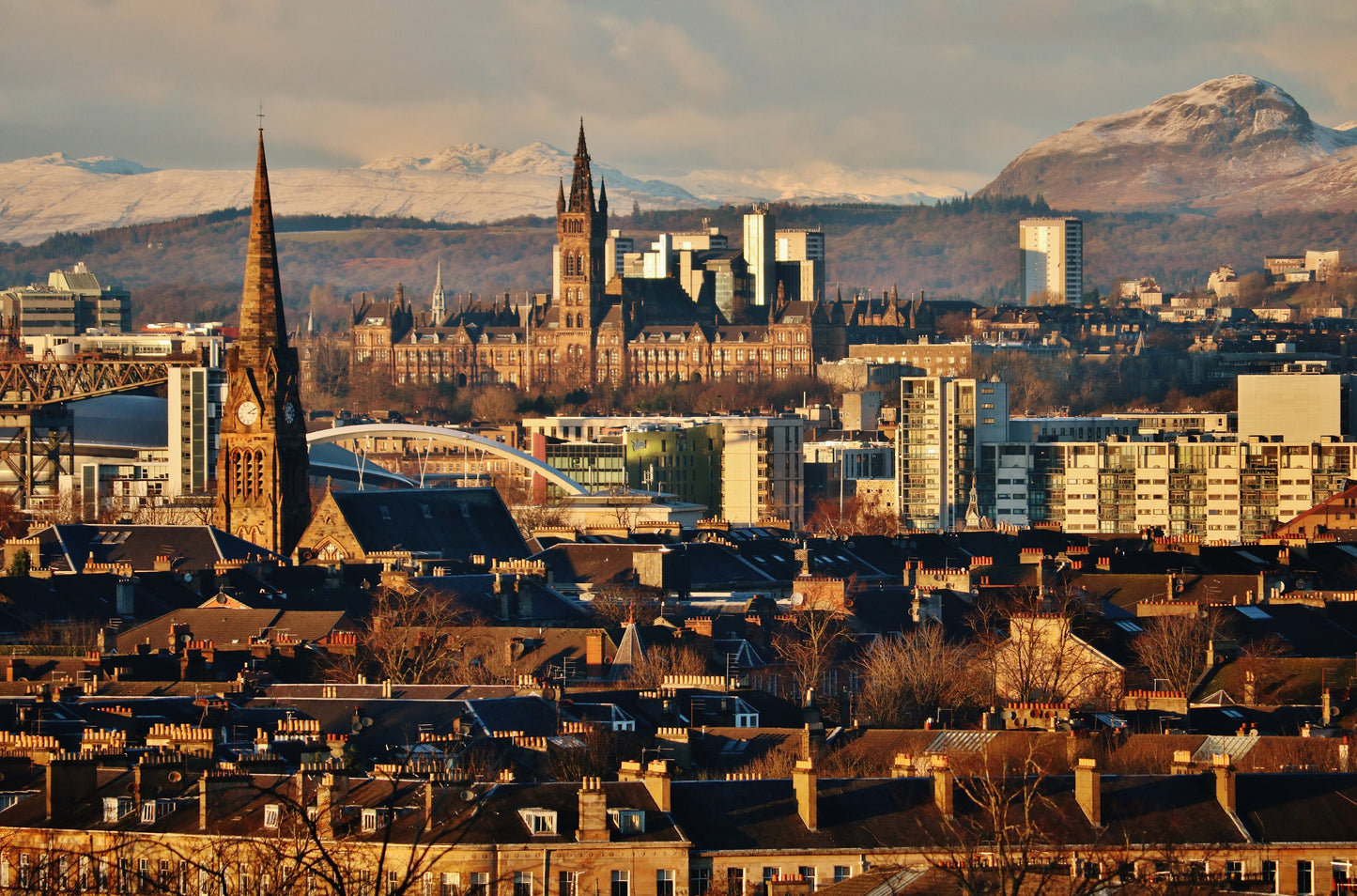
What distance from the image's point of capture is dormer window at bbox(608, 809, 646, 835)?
131 feet

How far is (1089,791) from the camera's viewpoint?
135 feet

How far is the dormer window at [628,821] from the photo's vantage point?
39844 millimetres

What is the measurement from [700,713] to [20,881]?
21.6 m

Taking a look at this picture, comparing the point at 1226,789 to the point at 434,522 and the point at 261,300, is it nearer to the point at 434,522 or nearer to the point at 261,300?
the point at 434,522

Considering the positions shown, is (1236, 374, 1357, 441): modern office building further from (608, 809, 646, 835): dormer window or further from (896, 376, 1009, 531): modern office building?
(608, 809, 646, 835): dormer window

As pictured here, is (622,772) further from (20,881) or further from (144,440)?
(144,440)

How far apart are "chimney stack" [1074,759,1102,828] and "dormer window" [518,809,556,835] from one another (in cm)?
636

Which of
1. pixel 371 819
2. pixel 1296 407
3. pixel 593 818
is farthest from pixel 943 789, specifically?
pixel 1296 407

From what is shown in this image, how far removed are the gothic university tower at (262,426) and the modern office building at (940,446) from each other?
63.1 metres

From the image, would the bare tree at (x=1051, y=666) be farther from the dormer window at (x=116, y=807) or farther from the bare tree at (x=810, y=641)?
the dormer window at (x=116, y=807)

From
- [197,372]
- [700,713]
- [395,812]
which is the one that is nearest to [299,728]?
[700,713]

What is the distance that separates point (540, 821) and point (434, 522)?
213 ft

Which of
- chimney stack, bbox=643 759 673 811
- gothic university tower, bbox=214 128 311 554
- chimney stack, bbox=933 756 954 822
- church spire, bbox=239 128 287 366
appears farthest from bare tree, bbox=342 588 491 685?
church spire, bbox=239 128 287 366

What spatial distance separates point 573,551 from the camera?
97.8 m
